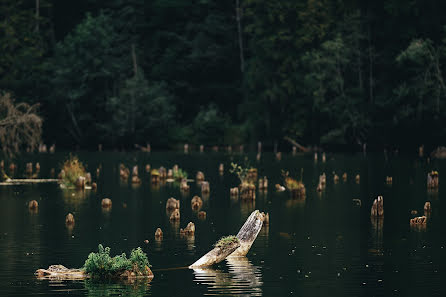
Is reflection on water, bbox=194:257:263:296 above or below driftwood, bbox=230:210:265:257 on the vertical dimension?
below

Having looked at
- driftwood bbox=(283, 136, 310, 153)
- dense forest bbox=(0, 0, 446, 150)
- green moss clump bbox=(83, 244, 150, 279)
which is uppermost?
dense forest bbox=(0, 0, 446, 150)

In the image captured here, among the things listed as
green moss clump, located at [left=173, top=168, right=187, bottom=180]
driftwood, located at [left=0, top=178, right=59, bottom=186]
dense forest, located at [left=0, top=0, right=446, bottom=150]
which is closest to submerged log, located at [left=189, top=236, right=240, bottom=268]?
driftwood, located at [left=0, top=178, right=59, bottom=186]

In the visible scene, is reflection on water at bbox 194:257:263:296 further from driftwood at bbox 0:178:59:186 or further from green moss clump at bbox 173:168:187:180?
green moss clump at bbox 173:168:187:180

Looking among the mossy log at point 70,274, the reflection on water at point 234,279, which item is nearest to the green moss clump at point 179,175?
the reflection on water at point 234,279

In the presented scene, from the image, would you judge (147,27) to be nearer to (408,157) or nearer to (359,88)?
(359,88)

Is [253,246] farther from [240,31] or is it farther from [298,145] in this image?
[240,31]

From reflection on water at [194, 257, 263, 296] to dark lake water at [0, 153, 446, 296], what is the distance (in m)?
0.03

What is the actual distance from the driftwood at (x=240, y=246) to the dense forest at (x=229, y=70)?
6878 centimetres

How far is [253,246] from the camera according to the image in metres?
34.4

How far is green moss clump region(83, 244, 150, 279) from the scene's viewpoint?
27.5 metres

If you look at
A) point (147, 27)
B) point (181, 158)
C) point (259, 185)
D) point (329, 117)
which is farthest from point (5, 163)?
point (147, 27)

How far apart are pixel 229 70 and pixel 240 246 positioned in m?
95.2

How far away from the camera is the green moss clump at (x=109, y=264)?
90.3ft

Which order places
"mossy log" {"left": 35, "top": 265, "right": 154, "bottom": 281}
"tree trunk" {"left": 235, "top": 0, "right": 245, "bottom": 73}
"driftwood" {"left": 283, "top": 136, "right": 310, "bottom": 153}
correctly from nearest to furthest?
1. "mossy log" {"left": 35, "top": 265, "right": 154, "bottom": 281}
2. "driftwood" {"left": 283, "top": 136, "right": 310, "bottom": 153}
3. "tree trunk" {"left": 235, "top": 0, "right": 245, "bottom": 73}
